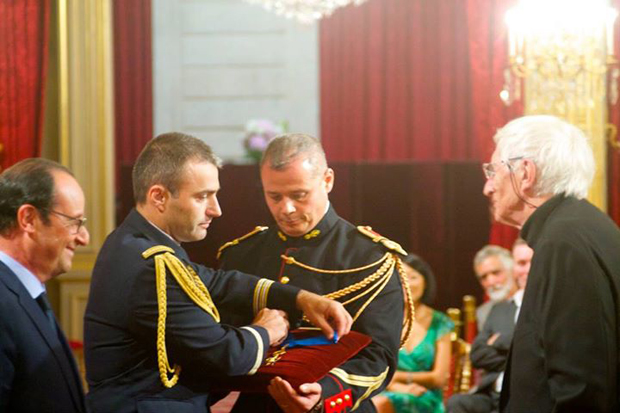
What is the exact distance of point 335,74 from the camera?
7.88 meters

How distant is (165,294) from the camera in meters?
2.01

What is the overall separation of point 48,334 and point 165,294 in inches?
9.8

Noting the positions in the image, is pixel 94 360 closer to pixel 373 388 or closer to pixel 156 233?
pixel 156 233

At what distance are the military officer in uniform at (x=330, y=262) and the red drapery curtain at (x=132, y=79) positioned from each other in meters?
5.61

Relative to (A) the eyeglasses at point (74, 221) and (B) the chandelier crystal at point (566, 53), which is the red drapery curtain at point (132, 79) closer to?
(B) the chandelier crystal at point (566, 53)

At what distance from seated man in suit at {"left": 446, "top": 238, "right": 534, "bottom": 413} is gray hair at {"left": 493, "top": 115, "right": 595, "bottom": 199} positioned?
201 centimetres

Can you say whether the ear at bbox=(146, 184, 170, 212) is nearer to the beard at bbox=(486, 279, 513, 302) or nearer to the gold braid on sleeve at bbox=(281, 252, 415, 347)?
the gold braid on sleeve at bbox=(281, 252, 415, 347)

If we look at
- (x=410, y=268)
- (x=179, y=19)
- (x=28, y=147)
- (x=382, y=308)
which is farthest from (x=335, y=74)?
(x=382, y=308)

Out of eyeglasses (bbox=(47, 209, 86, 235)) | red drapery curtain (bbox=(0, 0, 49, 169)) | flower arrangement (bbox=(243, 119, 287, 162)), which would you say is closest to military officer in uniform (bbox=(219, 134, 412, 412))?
eyeglasses (bbox=(47, 209, 86, 235))

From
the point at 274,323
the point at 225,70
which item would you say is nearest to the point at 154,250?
the point at 274,323

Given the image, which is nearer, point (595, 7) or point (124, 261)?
point (124, 261)

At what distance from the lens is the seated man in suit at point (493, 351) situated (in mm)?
4297

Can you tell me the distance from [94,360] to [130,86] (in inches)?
240

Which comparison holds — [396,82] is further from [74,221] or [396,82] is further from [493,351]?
[74,221]
